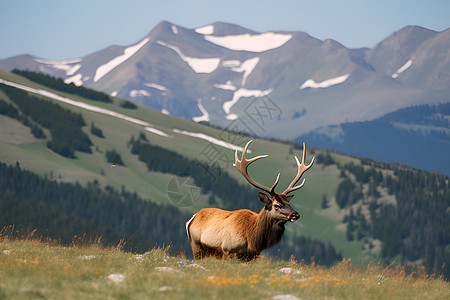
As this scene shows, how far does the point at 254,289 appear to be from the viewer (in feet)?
45.3

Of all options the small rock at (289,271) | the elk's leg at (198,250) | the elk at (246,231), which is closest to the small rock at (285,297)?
the small rock at (289,271)

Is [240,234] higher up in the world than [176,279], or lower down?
higher up

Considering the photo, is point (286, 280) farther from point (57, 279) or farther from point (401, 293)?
point (57, 279)

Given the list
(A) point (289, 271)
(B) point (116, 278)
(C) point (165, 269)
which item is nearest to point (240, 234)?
(A) point (289, 271)

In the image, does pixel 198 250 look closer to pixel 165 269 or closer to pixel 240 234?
pixel 240 234

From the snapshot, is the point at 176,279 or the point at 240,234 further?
the point at 240,234

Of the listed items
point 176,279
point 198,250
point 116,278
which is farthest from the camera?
point 198,250

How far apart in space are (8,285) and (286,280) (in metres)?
6.75

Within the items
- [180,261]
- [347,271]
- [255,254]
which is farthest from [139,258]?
[347,271]

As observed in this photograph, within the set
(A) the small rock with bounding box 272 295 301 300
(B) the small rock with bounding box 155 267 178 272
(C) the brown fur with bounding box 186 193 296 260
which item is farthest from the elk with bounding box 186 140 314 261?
(A) the small rock with bounding box 272 295 301 300

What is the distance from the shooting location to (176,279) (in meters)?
14.6

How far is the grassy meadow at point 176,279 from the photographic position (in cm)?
1327

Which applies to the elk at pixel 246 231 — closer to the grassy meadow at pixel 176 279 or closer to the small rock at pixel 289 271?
the grassy meadow at pixel 176 279

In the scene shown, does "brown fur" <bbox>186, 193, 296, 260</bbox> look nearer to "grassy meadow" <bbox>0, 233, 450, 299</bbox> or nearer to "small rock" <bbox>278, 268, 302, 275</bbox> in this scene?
"grassy meadow" <bbox>0, 233, 450, 299</bbox>
